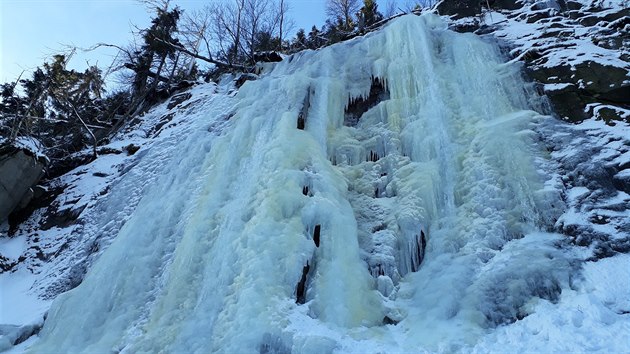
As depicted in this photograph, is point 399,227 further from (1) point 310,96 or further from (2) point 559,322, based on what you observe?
(1) point 310,96

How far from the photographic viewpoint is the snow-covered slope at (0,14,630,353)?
4.91m

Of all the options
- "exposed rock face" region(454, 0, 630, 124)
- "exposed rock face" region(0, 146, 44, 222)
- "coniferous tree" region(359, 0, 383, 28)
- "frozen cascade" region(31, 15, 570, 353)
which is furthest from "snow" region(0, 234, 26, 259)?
"coniferous tree" region(359, 0, 383, 28)

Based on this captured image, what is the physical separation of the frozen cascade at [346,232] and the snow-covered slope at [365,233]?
0.03 metres

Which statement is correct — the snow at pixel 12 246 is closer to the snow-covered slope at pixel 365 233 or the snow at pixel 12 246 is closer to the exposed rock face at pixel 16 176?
the snow-covered slope at pixel 365 233

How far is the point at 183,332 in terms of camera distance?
17.5 feet

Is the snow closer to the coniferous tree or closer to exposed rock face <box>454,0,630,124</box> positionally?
exposed rock face <box>454,0,630,124</box>

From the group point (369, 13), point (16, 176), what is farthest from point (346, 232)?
point (369, 13)

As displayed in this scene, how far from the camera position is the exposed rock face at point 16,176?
980 centimetres

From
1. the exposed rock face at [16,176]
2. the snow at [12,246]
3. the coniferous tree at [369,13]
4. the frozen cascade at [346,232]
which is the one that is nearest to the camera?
the frozen cascade at [346,232]

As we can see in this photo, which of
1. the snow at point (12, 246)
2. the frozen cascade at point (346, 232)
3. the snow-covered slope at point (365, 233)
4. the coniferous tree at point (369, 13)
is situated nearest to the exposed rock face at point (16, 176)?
the snow at point (12, 246)

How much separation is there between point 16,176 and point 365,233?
8.25 metres

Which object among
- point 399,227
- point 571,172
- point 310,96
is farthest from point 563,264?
point 310,96

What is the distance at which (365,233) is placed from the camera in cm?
647

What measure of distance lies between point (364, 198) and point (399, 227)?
928 millimetres
